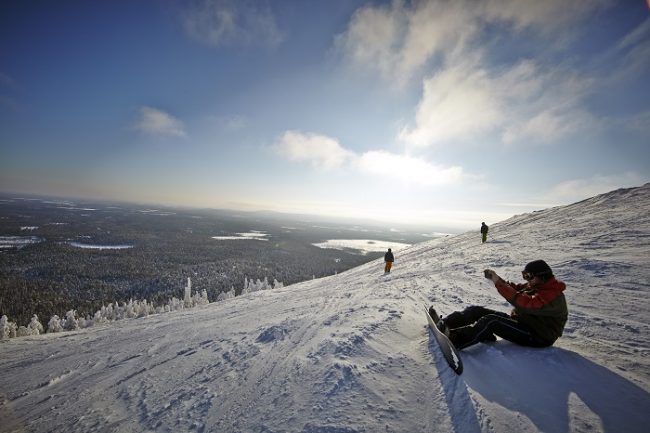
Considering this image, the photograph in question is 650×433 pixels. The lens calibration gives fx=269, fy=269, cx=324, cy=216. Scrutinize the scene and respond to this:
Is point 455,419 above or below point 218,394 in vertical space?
above

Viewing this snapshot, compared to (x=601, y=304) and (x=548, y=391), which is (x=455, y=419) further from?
(x=601, y=304)

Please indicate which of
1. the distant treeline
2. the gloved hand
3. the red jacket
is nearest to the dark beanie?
the red jacket

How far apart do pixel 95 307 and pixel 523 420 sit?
10536 cm

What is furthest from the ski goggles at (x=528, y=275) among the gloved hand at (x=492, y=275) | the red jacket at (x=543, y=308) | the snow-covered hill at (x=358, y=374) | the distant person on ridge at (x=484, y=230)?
the distant person on ridge at (x=484, y=230)

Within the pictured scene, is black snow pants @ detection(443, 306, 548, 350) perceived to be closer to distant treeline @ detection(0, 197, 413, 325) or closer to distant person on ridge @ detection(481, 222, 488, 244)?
distant person on ridge @ detection(481, 222, 488, 244)

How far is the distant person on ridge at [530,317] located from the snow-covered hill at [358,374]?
0.24 meters

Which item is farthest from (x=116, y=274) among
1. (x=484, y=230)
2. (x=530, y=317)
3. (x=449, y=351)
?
(x=530, y=317)

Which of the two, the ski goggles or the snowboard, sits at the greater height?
the ski goggles

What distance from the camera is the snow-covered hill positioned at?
3699 mm

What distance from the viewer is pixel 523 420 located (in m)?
3.44

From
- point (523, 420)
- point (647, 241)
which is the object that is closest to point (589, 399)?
point (523, 420)

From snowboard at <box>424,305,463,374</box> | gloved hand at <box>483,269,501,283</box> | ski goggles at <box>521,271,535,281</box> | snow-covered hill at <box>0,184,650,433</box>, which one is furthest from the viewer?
gloved hand at <box>483,269,501,283</box>

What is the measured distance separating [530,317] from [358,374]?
321 centimetres

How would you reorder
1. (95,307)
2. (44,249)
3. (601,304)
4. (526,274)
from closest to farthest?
1. (526,274)
2. (601,304)
3. (95,307)
4. (44,249)
